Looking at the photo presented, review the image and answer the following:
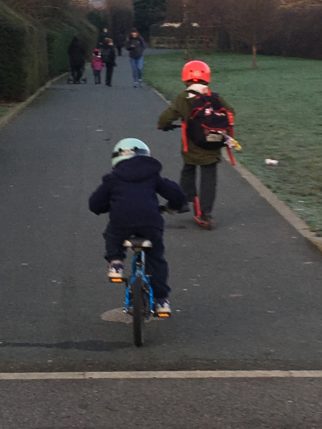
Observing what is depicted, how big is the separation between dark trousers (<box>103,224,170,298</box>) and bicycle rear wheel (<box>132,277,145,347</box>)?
28cm

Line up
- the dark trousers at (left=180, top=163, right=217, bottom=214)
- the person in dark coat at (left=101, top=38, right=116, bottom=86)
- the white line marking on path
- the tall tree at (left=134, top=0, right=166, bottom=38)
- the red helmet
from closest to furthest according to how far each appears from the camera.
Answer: the white line marking on path
the red helmet
the dark trousers at (left=180, top=163, right=217, bottom=214)
the person in dark coat at (left=101, top=38, right=116, bottom=86)
the tall tree at (left=134, top=0, right=166, bottom=38)

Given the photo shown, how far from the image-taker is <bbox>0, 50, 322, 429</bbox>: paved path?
496cm

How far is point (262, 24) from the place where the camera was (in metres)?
48.6

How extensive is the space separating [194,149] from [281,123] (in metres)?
10.7

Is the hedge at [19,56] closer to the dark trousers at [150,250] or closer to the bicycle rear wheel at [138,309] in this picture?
the dark trousers at [150,250]

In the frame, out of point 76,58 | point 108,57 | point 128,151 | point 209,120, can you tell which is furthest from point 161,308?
point 76,58

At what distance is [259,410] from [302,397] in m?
0.32

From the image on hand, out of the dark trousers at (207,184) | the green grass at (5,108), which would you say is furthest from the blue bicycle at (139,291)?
the green grass at (5,108)

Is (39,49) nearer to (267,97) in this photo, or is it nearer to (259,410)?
(267,97)

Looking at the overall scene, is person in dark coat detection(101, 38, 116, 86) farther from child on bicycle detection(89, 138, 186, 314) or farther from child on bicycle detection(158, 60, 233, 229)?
child on bicycle detection(89, 138, 186, 314)

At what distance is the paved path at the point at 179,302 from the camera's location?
4.96 meters

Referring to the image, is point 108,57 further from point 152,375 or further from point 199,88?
point 152,375

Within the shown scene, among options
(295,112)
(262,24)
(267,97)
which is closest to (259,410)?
(295,112)

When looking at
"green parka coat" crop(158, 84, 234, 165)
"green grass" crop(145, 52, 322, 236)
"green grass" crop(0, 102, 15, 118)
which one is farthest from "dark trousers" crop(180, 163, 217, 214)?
"green grass" crop(0, 102, 15, 118)
